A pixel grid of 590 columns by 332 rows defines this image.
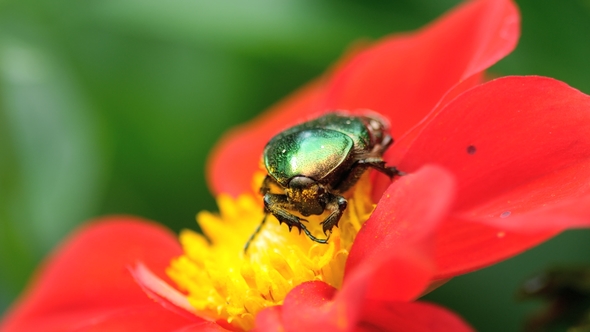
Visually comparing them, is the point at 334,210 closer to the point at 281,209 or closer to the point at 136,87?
the point at 281,209

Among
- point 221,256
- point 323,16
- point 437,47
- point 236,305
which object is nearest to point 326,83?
point 323,16

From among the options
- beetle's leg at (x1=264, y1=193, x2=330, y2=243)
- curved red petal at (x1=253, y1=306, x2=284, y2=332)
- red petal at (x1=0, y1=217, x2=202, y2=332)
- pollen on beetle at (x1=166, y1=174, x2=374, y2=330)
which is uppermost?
beetle's leg at (x1=264, y1=193, x2=330, y2=243)

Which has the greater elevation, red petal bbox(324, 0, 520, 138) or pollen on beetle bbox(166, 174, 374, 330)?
red petal bbox(324, 0, 520, 138)

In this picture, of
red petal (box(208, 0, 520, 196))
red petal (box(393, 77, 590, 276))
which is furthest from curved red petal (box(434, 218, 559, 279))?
red petal (box(208, 0, 520, 196))

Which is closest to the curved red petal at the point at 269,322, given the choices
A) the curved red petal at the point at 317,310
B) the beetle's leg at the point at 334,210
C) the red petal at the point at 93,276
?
the curved red petal at the point at 317,310

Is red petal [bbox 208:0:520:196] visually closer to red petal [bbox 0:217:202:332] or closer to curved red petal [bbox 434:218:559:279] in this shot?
red petal [bbox 0:217:202:332]
